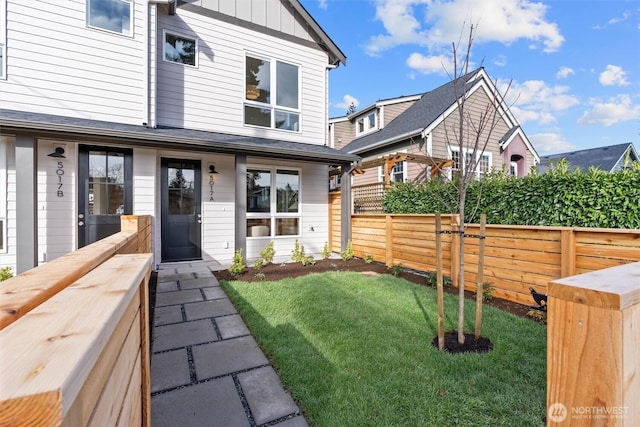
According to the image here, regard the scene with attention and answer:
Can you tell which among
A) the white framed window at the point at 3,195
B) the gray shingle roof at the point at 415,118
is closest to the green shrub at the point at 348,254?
the gray shingle roof at the point at 415,118

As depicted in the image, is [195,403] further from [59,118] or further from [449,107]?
[449,107]

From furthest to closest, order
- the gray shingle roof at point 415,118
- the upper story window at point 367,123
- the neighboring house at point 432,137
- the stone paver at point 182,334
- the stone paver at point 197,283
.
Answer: the upper story window at point 367,123 < the gray shingle roof at point 415,118 < the neighboring house at point 432,137 < the stone paver at point 197,283 < the stone paver at point 182,334

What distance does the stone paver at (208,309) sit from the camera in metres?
3.70

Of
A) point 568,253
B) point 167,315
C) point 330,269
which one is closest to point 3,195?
point 167,315

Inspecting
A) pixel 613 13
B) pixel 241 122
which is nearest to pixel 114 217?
pixel 241 122

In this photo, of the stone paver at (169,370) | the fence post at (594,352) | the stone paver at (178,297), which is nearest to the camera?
the fence post at (594,352)

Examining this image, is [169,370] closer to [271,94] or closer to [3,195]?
[3,195]

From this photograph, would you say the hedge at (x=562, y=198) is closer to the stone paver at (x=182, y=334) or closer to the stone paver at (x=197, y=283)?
the stone paver at (x=182, y=334)

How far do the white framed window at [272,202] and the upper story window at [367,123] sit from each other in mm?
8566

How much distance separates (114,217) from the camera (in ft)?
18.7

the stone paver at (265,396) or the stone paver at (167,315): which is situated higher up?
the stone paver at (167,315)

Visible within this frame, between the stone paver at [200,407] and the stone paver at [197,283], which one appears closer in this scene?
the stone paver at [200,407]

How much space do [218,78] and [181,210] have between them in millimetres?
3184

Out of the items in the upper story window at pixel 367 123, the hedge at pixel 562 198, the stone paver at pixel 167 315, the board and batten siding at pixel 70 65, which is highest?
the upper story window at pixel 367 123
